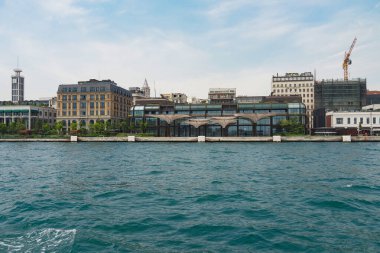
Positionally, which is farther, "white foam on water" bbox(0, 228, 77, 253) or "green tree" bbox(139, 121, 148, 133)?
"green tree" bbox(139, 121, 148, 133)

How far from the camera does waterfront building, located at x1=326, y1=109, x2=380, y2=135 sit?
122812mm

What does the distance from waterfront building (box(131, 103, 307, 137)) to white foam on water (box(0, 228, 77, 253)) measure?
104430 millimetres

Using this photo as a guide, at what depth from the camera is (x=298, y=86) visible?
195m

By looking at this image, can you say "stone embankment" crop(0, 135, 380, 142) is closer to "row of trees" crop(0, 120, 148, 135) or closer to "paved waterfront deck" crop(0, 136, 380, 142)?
"paved waterfront deck" crop(0, 136, 380, 142)

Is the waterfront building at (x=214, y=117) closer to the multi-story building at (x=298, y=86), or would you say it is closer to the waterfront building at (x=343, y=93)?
the waterfront building at (x=343, y=93)

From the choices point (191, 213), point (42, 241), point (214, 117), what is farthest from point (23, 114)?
point (42, 241)

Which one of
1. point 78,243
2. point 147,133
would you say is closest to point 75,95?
point 147,133

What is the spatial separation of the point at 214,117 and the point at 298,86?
93259mm

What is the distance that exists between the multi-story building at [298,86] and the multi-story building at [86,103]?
94.1m

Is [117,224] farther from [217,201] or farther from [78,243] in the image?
[217,201]

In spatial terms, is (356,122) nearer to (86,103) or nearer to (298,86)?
(298,86)

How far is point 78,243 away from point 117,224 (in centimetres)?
269

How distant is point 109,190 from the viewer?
24719mm

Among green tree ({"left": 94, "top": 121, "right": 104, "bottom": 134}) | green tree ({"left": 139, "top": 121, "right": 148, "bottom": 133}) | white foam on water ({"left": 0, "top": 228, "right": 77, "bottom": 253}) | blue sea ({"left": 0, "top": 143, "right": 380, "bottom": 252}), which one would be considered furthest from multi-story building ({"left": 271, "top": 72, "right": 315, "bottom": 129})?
white foam on water ({"left": 0, "top": 228, "right": 77, "bottom": 253})
